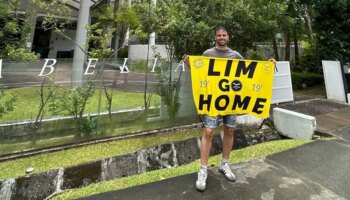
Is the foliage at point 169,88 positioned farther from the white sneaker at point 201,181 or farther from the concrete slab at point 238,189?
the white sneaker at point 201,181

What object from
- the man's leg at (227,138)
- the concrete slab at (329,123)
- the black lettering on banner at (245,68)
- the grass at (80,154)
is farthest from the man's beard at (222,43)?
the concrete slab at (329,123)

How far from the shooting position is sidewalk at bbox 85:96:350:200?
3078 mm

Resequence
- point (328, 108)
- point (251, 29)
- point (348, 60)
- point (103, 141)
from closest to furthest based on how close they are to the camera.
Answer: point (103, 141) → point (251, 29) → point (328, 108) → point (348, 60)

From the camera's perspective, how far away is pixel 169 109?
5.77 meters

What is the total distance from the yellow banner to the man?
0.07 m

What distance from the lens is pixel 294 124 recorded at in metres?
5.24

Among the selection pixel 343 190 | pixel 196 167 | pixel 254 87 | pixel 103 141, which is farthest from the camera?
pixel 103 141

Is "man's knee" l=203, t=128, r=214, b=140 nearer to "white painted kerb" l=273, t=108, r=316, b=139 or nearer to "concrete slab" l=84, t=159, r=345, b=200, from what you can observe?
"concrete slab" l=84, t=159, r=345, b=200

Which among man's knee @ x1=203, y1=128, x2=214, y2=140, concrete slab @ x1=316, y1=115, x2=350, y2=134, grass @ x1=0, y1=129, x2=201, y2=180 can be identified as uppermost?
man's knee @ x1=203, y1=128, x2=214, y2=140

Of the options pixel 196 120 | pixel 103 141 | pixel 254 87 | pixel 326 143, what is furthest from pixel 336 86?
pixel 103 141

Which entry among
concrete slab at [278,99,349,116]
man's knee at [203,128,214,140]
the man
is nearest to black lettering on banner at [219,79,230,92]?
the man

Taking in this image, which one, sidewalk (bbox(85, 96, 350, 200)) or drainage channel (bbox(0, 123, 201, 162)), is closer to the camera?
sidewalk (bbox(85, 96, 350, 200))

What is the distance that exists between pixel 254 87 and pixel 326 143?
2112mm

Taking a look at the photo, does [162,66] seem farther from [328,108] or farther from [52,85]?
[328,108]
